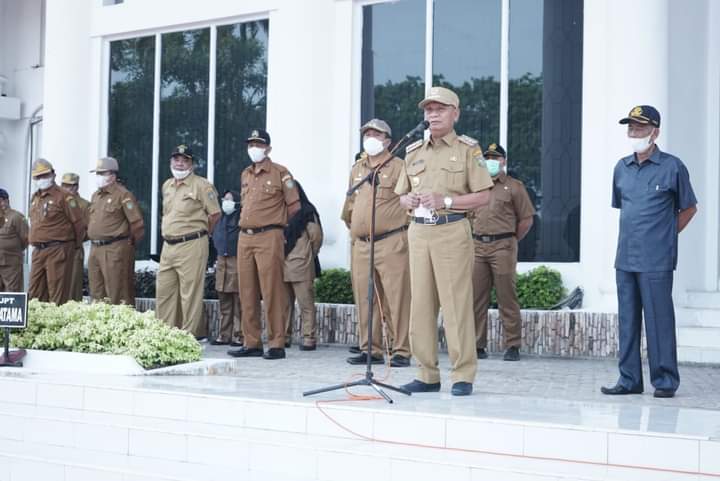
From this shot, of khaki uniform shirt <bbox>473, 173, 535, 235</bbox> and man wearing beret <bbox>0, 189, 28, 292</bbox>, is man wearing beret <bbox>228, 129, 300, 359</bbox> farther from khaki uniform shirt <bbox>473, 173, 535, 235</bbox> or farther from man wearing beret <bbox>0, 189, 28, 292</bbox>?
man wearing beret <bbox>0, 189, 28, 292</bbox>

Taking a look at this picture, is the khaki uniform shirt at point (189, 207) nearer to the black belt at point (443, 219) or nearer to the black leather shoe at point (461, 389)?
the black belt at point (443, 219)

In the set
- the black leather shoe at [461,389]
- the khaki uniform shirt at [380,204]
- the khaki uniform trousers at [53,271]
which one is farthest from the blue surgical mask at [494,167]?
the khaki uniform trousers at [53,271]

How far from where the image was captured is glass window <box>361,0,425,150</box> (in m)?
10.4

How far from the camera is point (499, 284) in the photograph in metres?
8.41

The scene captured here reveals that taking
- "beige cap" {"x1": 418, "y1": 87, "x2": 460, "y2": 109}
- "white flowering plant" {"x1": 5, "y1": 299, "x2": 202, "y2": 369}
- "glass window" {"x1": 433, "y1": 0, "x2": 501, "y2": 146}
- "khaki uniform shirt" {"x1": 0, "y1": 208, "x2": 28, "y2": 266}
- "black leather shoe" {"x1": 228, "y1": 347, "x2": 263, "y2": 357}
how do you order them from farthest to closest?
"khaki uniform shirt" {"x1": 0, "y1": 208, "x2": 28, "y2": 266} → "glass window" {"x1": 433, "y1": 0, "x2": 501, "y2": 146} → "black leather shoe" {"x1": 228, "y1": 347, "x2": 263, "y2": 357} → "white flowering plant" {"x1": 5, "y1": 299, "x2": 202, "y2": 369} → "beige cap" {"x1": 418, "y1": 87, "x2": 460, "y2": 109}

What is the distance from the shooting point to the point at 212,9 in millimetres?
11586

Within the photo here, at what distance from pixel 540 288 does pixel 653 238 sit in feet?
10.0

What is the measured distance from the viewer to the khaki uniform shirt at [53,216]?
10.3 metres

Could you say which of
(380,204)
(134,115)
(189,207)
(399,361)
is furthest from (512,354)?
(134,115)

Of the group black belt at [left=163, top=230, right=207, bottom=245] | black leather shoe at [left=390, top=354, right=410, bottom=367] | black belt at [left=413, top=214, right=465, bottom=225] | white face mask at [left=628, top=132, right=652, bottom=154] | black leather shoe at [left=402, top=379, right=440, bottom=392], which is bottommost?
black leather shoe at [left=390, top=354, right=410, bottom=367]

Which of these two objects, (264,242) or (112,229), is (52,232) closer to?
(112,229)

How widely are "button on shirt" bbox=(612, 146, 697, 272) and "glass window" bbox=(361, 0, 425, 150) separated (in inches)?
174

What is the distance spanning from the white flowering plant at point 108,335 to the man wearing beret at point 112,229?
2.12 m

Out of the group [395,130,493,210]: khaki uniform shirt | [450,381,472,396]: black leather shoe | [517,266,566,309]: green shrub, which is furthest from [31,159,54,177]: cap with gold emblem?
[450,381,472,396]: black leather shoe
